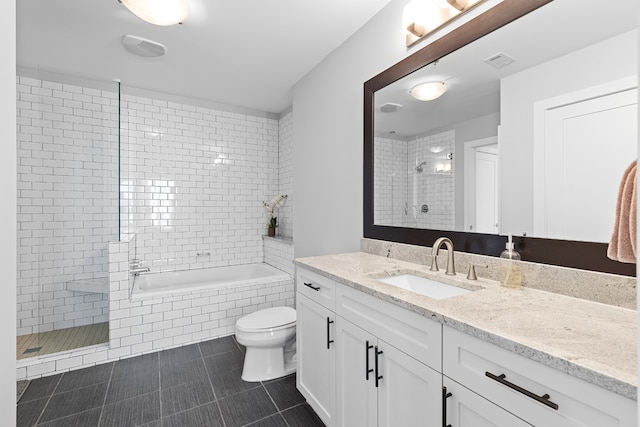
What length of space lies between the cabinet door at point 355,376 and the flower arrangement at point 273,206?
9.02 feet

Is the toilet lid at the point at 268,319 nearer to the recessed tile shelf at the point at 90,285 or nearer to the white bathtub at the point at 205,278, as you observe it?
the white bathtub at the point at 205,278

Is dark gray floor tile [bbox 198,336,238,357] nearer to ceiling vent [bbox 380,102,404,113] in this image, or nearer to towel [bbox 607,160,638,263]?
ceiling vent [bbox 380,102,404,113]

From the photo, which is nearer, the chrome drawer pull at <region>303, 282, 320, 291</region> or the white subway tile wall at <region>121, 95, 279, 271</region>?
the chrome drawer pull at <region>303, 282, 320, 291</region>

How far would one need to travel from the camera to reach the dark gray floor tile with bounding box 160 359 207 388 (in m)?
2.27

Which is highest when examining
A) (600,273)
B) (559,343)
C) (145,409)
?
(600,273)

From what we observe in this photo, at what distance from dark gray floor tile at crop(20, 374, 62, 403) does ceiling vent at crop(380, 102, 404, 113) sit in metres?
3.06

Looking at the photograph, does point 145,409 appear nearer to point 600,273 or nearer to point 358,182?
point 358,182

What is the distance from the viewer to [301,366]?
6.27 ft

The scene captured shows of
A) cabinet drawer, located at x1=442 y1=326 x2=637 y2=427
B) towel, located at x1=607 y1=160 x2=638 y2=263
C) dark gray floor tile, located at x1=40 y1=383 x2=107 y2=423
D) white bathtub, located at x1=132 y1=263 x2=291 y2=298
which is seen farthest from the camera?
white bathtub, located at x1=132 y1=263 x2=291 y2=298

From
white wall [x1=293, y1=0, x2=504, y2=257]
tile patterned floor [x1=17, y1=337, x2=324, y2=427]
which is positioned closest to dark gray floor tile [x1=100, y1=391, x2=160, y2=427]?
tile patterned floor [x1=17, y1=337, x2=324, y2=427]

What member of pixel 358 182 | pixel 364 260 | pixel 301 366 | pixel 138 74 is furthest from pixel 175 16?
pixel 301 366

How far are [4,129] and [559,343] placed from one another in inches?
54.8

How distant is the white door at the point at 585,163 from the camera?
3.39ft

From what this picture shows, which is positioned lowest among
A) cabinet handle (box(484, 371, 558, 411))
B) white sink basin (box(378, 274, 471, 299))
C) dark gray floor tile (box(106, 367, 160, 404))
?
dark gray floor tile (box(106, 367, 160, 404))
